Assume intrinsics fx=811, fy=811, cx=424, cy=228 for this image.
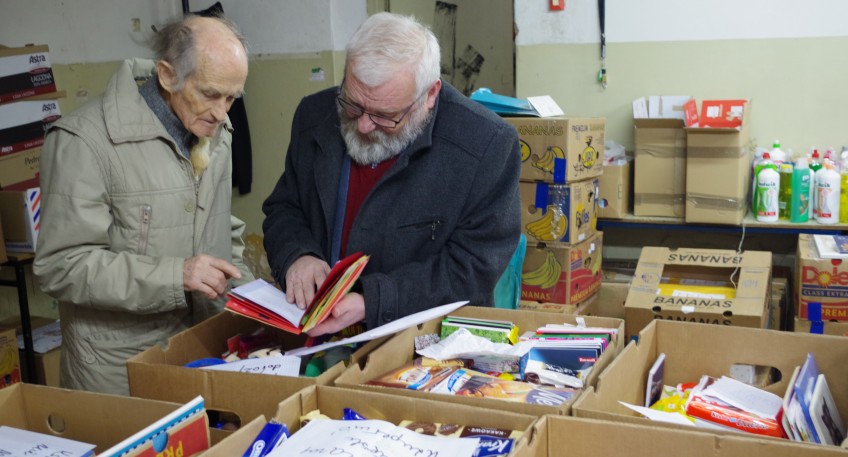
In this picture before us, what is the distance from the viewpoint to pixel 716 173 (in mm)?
4090

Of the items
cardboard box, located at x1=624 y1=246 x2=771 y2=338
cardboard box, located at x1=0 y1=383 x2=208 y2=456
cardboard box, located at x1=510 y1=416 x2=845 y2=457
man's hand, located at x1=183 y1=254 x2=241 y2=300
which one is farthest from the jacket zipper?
cardboard box, located at x1=624 y1=246 x2=771 y2=338

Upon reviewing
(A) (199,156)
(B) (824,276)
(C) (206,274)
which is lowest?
(B) (824,276)

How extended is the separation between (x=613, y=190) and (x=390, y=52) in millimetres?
2704

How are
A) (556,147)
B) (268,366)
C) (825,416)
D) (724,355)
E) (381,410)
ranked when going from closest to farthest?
(381,410) → (825,416) → (268,366) → (724,355) → (556,147)

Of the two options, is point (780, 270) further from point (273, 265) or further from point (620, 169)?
point (273, 265)

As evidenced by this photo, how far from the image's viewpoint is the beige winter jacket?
1.93m

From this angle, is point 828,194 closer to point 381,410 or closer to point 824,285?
point 824,285

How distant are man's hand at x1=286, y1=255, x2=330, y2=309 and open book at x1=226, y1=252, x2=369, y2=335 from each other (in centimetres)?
8

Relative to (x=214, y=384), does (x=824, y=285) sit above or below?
below

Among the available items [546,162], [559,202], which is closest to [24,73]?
[546,162]

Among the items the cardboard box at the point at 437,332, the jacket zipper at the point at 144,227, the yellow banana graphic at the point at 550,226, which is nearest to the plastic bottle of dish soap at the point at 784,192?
the yellow banana graphic at the point at 550,226

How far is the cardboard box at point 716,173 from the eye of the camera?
4.04 metres

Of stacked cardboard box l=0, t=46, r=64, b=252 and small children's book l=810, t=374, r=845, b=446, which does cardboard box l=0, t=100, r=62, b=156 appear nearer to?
stacked cardboard box l=0, t=46, r=64, b=252

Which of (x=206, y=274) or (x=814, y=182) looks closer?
(x=206, y=274)
